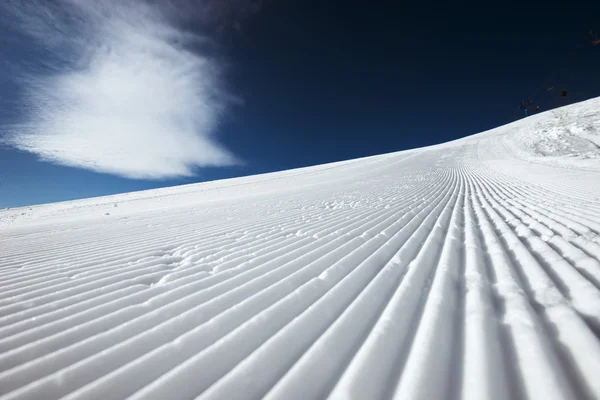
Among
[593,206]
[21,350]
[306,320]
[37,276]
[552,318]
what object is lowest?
[593,206]

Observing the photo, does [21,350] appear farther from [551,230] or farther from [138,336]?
[551,230]

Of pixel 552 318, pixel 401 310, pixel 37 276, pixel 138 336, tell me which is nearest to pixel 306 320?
pixel 401 310

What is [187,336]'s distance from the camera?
1.33m

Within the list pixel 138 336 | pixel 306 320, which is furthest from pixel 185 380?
pixel 306 320

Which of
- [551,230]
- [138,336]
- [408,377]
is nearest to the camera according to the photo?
[408,377]

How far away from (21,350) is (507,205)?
6109 millimetres

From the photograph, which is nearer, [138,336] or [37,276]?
[138,336]

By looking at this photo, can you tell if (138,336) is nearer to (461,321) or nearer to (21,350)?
(21,350)

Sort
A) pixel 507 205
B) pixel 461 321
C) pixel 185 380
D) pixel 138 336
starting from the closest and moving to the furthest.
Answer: pixel 185 380
pixel 461 321
pixel 138 336
pixel 507 205

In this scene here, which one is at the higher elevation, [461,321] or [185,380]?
[185,380]

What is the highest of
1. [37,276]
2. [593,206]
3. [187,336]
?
[37,276]

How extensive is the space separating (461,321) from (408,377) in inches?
21.4

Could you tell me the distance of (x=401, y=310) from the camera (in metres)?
1.38

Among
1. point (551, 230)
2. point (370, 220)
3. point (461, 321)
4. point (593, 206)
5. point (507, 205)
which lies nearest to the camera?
point (461, 321)
